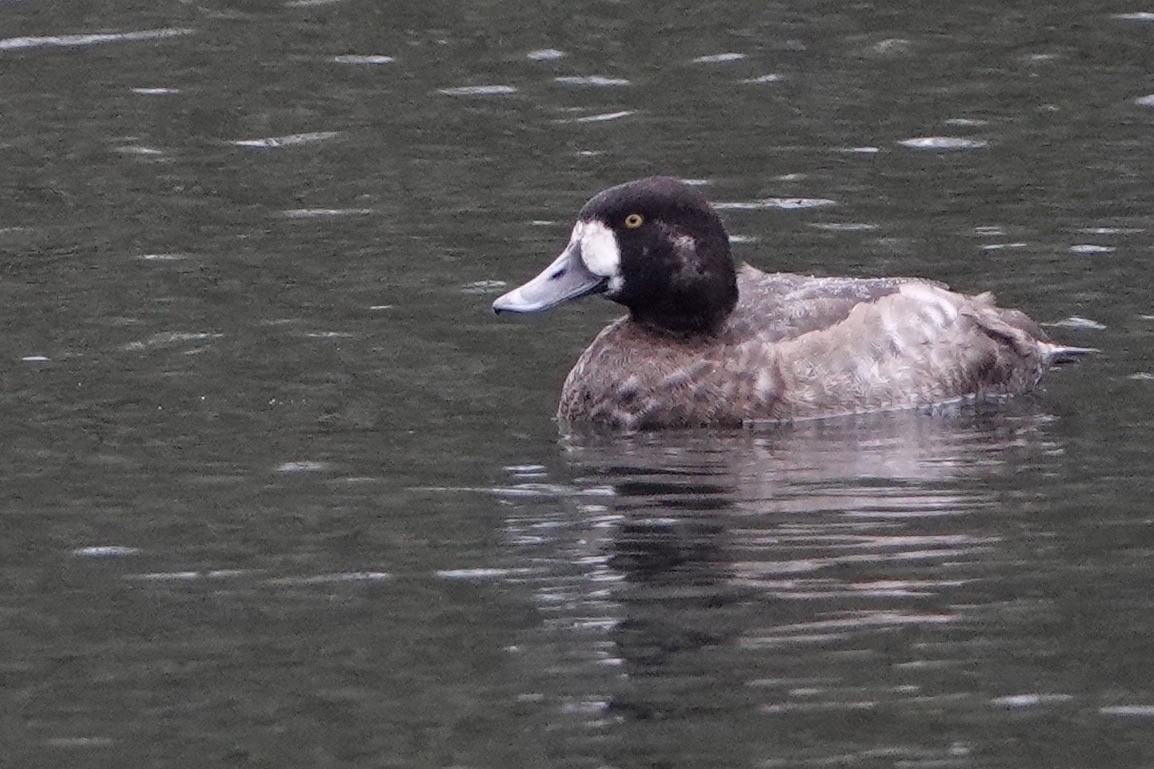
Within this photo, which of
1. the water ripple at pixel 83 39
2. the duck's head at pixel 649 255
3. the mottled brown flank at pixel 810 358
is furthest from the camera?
the water ripple at pixel 83 39

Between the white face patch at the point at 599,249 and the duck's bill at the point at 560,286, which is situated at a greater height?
the white face patch at the point at 599,249

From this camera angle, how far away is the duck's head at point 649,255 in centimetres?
995

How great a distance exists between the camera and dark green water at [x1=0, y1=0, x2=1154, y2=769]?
6.51 meters

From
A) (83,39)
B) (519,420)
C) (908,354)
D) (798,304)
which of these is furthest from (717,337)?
(83,39)

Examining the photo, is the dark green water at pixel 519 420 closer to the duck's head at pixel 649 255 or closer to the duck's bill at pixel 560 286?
the duck's bill at pixel 560 286

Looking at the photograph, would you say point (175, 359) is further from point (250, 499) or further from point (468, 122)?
point (468, 122)

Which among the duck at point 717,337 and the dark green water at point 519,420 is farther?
the duck at point 717,337

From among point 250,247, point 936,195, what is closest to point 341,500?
point 250,247

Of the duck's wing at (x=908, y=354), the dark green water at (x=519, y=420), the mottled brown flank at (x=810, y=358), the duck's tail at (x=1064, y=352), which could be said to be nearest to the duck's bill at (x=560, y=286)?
A: the mottled brown flank at (x=810, y=358)

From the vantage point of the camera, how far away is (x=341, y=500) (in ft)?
27.6

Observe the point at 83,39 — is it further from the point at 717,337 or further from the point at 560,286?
the point at 717,337

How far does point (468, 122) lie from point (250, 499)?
18.9 ft

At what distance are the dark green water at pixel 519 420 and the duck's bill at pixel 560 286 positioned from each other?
15.2 inches

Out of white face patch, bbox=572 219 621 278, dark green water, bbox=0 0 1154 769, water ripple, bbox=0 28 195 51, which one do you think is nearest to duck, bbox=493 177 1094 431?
white face patch, bbox=572 219 621 278
